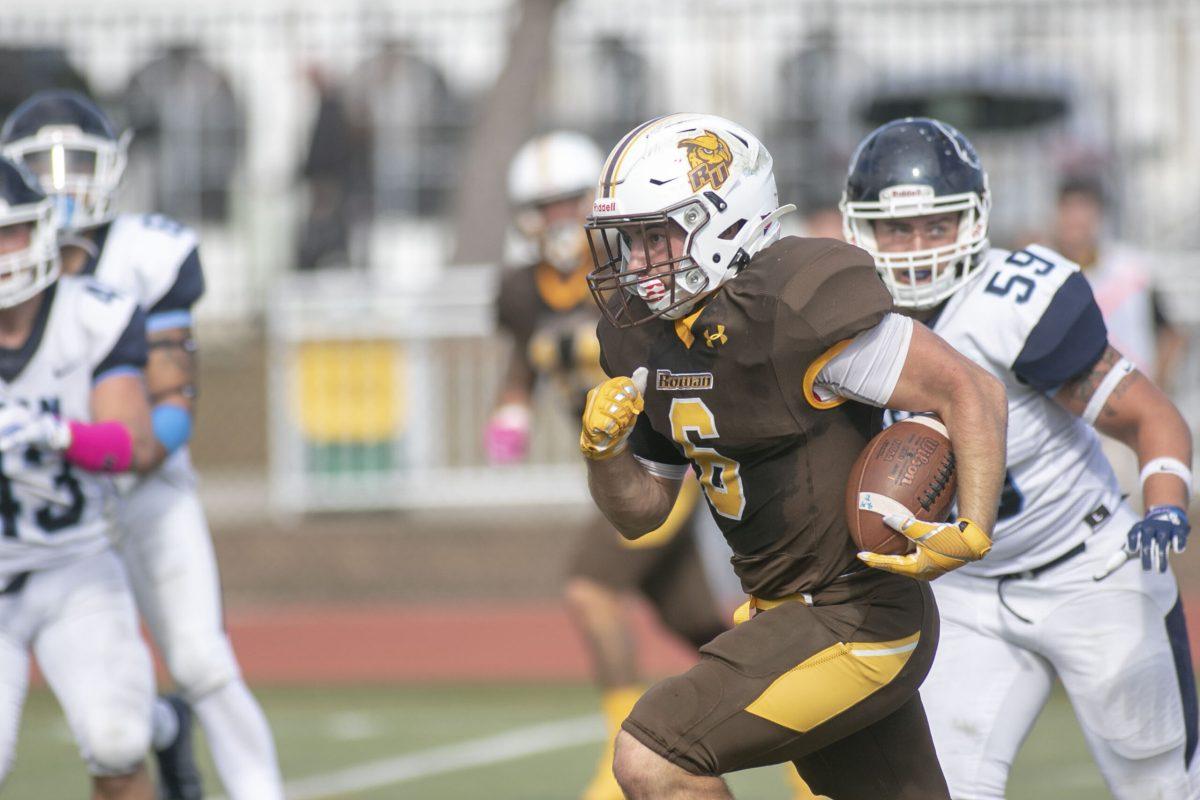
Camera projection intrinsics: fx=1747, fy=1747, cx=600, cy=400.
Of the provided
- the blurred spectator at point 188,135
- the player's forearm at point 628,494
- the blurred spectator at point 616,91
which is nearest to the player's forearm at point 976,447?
the player's forearm at point 628,494

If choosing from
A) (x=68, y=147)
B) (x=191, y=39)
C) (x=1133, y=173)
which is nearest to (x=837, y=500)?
(x=68, y=147)

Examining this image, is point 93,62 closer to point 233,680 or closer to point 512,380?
point 512,380

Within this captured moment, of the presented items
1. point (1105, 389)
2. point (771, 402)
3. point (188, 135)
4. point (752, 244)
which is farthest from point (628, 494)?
point (188, 135)

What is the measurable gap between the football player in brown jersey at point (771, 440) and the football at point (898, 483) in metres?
0.05

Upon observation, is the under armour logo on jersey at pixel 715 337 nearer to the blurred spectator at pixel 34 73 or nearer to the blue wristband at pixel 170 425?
the blue wristband at pixel 170 425

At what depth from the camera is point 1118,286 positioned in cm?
704

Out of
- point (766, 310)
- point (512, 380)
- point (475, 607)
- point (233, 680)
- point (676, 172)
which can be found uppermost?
point (676, 172)

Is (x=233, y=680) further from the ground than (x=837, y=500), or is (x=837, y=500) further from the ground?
(x=837, y=500)

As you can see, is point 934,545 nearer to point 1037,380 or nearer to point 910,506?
point 910,506

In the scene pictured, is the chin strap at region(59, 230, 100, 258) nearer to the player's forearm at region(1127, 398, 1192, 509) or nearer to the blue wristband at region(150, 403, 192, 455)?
the blue wristband at region(150, 403, 192, 455)

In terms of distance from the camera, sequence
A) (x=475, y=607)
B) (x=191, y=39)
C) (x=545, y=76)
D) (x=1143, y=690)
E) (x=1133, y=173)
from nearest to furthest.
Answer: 1. (x=1143, y=690)
2. (x=475, y=607)
3. (x=1133, y=173)
4. (x=191, y=39)
5. (x=545, y=76)

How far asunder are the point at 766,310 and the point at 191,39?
8386mm

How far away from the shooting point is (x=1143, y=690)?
3.98 meters

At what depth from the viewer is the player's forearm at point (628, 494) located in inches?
146
